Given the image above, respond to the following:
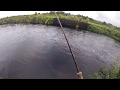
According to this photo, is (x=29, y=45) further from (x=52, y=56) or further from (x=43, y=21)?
(x=43, y=21)

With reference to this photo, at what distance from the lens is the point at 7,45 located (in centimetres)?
4291

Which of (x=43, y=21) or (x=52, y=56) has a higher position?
(x=52, y=56)

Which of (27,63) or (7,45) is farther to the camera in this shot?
(7,45)

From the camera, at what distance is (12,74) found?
90.0 ft

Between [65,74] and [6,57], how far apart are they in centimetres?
1356
